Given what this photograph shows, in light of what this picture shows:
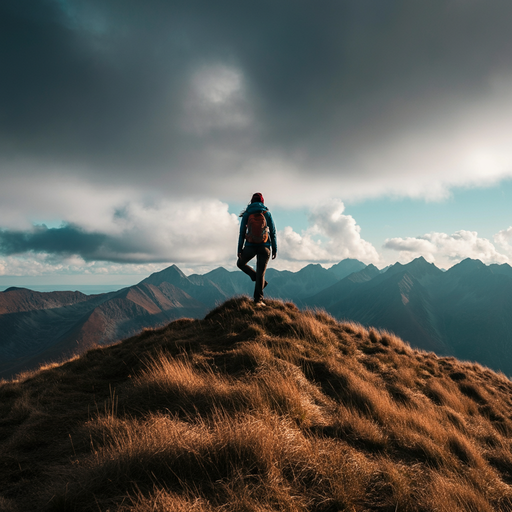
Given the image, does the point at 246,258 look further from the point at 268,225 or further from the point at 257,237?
the point at 268,225

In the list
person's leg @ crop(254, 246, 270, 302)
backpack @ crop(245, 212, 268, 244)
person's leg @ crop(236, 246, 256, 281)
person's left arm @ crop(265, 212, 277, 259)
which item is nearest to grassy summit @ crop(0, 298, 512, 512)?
person's leg @ crop(254, 246, 270, 302)

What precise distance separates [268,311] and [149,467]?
323 inches

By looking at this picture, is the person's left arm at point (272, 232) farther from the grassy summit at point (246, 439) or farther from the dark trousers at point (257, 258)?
the grassy summit at point (246, 439)

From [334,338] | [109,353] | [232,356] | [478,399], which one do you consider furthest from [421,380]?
[109,353]

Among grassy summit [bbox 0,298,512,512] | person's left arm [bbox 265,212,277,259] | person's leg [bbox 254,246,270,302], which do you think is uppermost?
person's left arm [bbox 265,212,277,259]

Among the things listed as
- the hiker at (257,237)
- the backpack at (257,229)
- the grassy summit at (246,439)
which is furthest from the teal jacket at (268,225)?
the grassy summit at (246,439)

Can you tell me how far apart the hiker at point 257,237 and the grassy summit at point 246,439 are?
3369mm

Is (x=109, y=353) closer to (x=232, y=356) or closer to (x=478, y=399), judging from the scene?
(x=232, y=356)

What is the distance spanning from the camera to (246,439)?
3.18 meters

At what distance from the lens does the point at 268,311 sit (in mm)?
10969

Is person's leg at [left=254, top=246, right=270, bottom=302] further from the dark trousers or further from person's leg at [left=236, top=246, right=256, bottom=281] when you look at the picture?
person's leg at [left=236, top=246, right=256, bottom=281]

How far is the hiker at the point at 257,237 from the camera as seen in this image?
1053 centimetres

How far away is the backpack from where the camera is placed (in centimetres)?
1050

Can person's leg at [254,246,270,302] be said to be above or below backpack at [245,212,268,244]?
below
